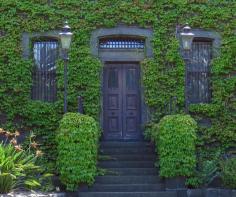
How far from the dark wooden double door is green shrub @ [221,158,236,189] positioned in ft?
12.1

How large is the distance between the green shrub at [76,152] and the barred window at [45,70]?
108 inches

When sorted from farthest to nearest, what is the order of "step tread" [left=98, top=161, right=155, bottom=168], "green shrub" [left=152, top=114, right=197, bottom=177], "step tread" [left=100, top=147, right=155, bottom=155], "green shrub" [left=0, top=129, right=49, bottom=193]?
"step tread" [left=100, top=147, right=155, bottom=155]
"step tread" [left=98, top=161, right=155, bottom=168]
"green shrub" [left=152, top=114, right=197, bottom=177]
"green shrub" [left=0, top=129, right=49, bottom=193]

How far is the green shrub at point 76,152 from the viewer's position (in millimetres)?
11773

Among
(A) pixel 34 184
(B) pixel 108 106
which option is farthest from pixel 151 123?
(A) pixel 34 184

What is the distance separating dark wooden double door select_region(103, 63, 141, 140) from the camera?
1492 cm

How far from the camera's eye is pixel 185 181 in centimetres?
1206

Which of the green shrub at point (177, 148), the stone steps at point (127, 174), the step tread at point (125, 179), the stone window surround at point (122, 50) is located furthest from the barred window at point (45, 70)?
the green shrub at point (177, 148)

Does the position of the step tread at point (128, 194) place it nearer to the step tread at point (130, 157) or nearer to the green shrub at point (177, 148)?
the green shrub at point (177, 148)

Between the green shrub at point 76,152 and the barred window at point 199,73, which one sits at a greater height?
the barred window at point 199,73

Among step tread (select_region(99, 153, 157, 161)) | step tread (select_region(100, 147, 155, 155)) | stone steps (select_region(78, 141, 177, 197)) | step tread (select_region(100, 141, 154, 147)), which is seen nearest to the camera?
stone steps (select_region(78, 141, 177, 197))

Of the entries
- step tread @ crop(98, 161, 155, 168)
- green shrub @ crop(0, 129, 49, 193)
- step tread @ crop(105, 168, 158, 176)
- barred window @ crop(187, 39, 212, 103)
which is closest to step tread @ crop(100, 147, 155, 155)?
step tread @ crop(98, 161, 155, 168)

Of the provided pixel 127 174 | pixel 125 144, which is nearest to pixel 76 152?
pixel 127 174

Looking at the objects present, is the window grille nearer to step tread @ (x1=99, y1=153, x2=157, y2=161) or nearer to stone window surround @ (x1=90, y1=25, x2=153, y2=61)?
stone window surround @ (x1=90, y1=25, x2=153, y2=61)

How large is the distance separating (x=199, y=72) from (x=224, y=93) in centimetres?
99
